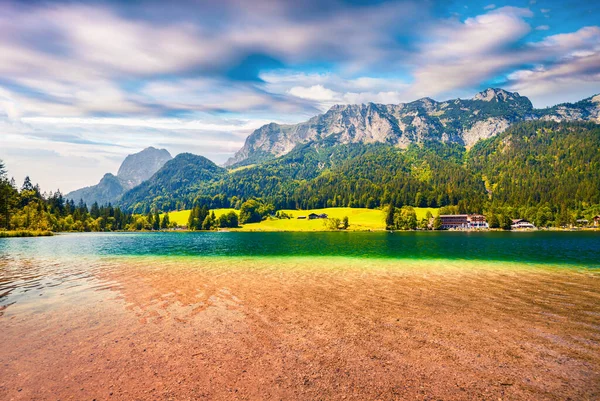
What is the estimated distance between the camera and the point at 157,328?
15.4 meters

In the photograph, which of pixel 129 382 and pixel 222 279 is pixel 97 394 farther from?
pixel 222 279

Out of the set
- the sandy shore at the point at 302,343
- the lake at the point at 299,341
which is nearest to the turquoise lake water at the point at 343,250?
the lake at the point at 299,341

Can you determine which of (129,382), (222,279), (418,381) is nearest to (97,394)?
(129,382)

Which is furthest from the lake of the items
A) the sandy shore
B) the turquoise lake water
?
the turquoise lake water

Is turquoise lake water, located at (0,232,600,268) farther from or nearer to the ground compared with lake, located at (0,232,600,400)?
nearer to the ground

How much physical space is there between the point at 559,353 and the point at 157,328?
56.8 feet

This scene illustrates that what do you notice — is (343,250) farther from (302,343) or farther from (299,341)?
(302,343)

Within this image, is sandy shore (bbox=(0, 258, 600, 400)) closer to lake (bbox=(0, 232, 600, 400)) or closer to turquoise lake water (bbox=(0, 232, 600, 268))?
lake (bbox=(0, 232, 600, 400))

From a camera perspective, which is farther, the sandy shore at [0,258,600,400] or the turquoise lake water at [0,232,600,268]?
the turquoise lake water at [0,232,600,268]

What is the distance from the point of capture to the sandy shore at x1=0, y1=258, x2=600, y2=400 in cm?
959

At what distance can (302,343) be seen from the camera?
13.2 m

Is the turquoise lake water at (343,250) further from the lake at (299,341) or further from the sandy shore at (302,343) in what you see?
the sandy shore at (302,343)

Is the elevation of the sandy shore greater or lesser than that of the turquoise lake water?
greater

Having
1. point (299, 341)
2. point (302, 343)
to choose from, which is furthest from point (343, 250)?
point (302, 343)
